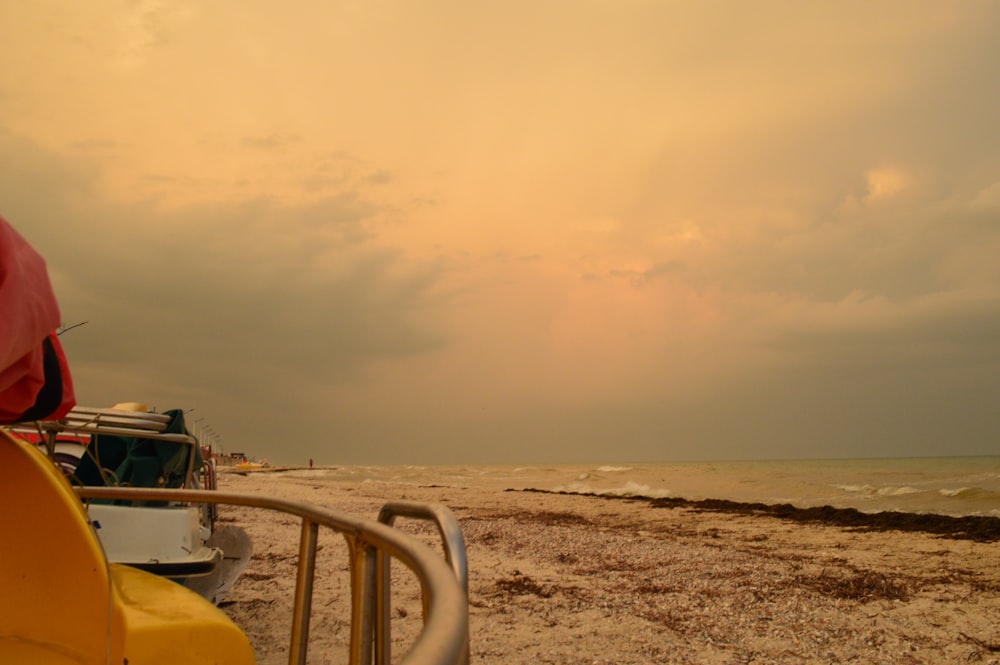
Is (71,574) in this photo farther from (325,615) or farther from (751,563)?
(751,563)

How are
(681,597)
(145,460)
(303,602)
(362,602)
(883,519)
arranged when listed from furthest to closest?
(883,519) < (681,597) < (145,460) < (303,602) < (362,602)

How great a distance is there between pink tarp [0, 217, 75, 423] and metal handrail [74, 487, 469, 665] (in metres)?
0.76

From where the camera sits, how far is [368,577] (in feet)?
5.55

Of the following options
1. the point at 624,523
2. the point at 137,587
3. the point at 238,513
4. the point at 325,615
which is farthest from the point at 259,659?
the point at 624,523

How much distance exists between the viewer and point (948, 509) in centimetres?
2078

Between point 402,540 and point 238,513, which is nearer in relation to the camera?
point 402,540

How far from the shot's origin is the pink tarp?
159 centimetres

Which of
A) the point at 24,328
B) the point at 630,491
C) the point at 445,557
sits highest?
the point at 24,328

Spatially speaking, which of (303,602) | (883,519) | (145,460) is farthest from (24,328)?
(883,519)

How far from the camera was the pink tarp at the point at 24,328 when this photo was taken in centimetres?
159

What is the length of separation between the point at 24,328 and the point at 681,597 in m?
7.30

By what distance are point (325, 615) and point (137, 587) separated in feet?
13.5

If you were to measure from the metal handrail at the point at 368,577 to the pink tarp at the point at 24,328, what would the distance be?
76cm

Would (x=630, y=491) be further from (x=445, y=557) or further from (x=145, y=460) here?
(x=445, y=557)
